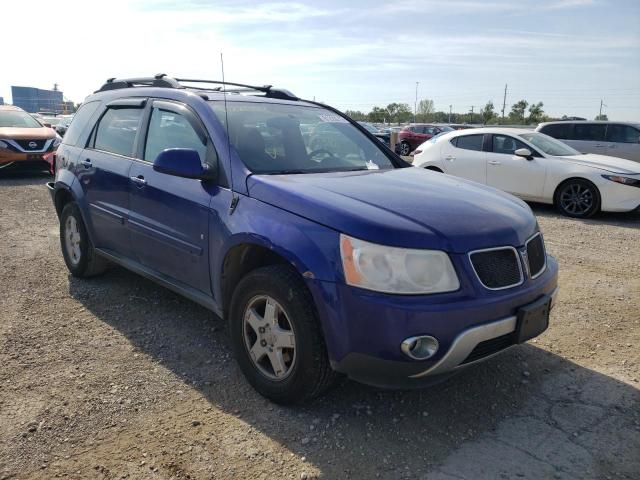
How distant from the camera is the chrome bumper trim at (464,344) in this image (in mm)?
2564

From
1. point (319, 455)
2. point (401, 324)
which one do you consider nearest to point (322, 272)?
point (401, 324)

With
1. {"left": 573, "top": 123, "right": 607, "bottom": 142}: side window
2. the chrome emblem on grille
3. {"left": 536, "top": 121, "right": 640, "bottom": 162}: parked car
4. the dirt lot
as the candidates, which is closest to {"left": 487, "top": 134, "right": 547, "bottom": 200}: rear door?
{"left": 536, "top": 121, "right": 640, "bottom": 162}: parked car

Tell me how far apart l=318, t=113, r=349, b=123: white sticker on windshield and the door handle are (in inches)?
57.0

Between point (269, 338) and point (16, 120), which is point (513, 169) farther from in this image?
point (16, 120)

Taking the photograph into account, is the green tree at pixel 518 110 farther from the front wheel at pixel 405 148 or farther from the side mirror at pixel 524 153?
the side mirror at pixel 524 153

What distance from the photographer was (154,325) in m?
4.20

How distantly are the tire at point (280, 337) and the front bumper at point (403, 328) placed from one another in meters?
0.12

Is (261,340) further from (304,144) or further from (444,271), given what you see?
(304,144)

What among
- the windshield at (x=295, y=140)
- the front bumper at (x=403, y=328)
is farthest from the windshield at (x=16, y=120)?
the front bumper at (x=403, y=328)

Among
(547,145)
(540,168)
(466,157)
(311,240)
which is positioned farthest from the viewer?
(466,157)

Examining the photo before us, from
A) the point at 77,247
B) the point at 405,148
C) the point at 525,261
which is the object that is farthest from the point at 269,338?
the point at 405,148

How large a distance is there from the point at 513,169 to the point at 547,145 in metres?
0.83

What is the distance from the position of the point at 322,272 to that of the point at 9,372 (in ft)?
7.41

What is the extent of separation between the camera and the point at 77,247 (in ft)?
16.8
